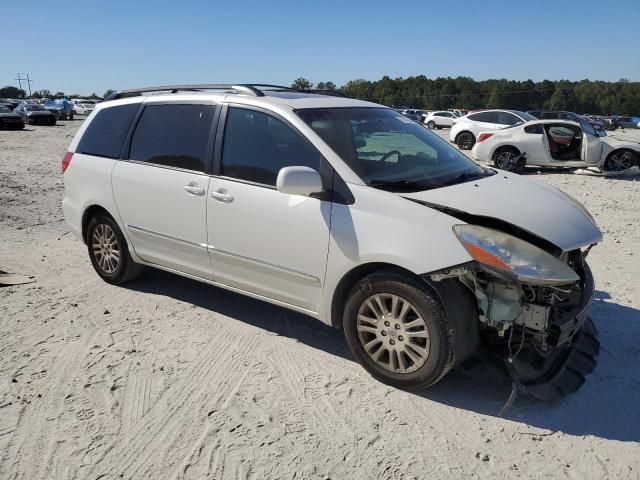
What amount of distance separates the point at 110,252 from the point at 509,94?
68.0 metres

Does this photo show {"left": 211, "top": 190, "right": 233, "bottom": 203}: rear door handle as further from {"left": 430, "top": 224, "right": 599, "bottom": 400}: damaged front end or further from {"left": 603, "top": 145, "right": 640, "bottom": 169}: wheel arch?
{"left": 603, "top": 145, "right": 640, "bottom": 169}: wheel arch

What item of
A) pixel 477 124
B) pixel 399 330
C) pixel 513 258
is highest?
pixel 513 258

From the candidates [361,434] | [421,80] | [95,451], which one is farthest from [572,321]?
[421,80]

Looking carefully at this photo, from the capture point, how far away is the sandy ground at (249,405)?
2828 millimetres

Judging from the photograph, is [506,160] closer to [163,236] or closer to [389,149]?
[389,149]

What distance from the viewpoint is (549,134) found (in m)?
14.4

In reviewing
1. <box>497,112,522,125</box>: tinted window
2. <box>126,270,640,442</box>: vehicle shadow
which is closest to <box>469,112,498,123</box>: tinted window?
<box>497,112,522,125</box>: tinted window

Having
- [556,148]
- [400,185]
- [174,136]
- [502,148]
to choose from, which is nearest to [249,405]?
[400,185]

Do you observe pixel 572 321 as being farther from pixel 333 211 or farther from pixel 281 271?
pixel 281 271

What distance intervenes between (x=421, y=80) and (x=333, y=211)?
101317mm

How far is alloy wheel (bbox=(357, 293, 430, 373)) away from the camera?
11.0 ft

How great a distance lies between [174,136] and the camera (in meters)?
4.58

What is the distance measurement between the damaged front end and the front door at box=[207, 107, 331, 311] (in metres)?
0.93

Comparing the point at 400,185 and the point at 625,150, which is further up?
the point at 400,185
